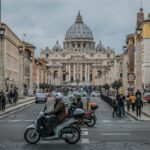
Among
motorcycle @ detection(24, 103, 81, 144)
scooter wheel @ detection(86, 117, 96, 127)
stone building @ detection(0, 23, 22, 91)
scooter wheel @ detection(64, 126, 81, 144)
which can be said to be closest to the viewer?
motorcycle @ detection(24, 103, 81, 144)

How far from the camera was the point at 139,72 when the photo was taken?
7469 cm

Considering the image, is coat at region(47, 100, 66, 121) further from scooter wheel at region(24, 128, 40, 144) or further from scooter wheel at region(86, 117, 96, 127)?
scooter wheel at region(86, 117, 96, 127)

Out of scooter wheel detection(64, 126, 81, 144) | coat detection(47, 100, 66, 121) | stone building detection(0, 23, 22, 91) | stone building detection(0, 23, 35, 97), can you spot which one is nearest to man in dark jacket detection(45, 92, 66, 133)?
coat detection(47, 100, 66, 121)

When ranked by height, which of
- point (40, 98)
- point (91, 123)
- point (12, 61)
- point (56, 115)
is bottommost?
point (91, 123)

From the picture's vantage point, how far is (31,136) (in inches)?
822

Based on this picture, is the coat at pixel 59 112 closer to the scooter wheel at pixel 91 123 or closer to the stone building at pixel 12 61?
the scooter wheel at pixel 91 123

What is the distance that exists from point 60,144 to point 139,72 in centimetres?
5457

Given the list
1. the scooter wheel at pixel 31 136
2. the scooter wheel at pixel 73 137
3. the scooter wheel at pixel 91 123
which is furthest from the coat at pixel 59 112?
the scooter wheel at pixel 91 123

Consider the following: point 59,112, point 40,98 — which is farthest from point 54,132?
point 40,98

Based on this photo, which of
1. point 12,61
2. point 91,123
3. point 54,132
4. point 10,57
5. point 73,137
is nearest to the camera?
point 54,132

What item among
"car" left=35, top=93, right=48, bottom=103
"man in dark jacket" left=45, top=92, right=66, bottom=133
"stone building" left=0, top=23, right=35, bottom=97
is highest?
"stone building" left=0, top=23, right=35, bottom=97

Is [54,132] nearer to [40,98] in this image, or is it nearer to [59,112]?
[59,112]

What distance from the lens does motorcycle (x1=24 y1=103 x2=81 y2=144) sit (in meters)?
20.6

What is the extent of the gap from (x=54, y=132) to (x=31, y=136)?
31.9 inches
